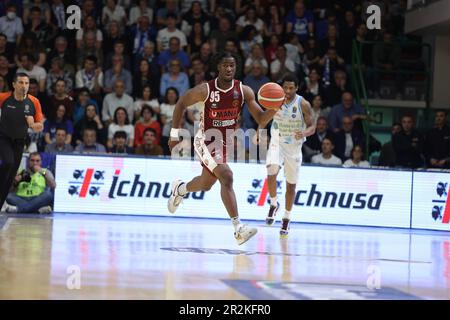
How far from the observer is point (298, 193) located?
16.2m

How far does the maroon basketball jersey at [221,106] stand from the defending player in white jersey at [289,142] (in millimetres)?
2460

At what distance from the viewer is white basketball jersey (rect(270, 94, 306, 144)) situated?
43.7ft

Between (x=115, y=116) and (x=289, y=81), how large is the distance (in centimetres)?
525

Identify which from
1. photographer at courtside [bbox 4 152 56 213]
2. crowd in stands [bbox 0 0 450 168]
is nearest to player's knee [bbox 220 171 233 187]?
photographer at courtside [bbox 4 152 56 213]

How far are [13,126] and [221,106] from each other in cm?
306

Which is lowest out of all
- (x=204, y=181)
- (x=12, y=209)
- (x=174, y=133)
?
(x=12, y=209)

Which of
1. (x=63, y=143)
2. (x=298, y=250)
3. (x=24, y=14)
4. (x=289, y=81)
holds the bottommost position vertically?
(x=298, y=250)

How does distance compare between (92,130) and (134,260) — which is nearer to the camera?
(134,260)

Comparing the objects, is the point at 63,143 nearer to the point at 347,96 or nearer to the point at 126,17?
the point at 126,17

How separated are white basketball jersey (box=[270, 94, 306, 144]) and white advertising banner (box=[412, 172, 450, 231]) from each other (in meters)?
3.72

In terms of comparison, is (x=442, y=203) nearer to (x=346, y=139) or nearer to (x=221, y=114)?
(x=346, y=139)

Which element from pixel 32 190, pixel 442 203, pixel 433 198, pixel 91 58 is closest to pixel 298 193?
pixel 433 198

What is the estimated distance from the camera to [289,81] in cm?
1305
